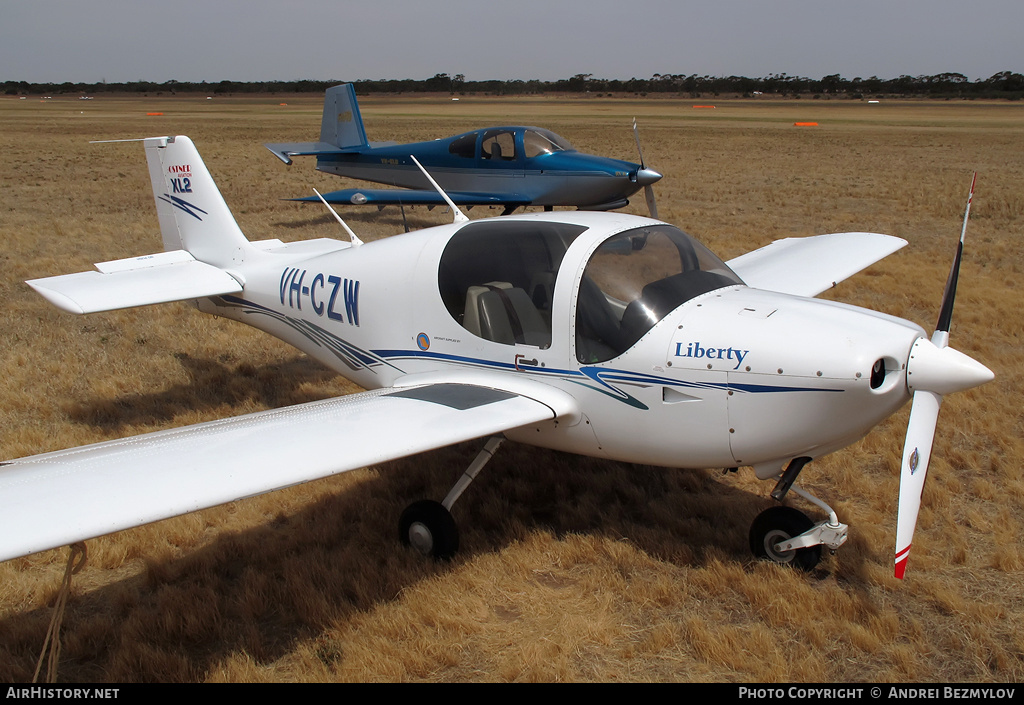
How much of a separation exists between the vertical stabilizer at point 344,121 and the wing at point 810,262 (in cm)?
1279

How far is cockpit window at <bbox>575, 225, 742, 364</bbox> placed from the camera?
388 centimetres

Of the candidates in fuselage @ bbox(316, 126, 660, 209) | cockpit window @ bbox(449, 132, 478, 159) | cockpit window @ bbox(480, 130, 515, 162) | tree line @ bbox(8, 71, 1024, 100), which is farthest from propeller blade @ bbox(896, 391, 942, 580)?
tree line @ bbox(8, 71, 1024, 100)

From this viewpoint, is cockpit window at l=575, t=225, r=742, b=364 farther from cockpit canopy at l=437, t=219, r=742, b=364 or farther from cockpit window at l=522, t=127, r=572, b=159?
cockpit window at l=522, t=127, r=572, b=159

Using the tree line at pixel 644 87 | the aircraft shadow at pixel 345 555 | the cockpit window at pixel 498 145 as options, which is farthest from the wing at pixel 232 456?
the tree line at pixel 644 87

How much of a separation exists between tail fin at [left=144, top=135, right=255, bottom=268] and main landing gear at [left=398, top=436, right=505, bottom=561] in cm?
321

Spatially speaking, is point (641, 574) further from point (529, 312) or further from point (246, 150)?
point (246, 150)

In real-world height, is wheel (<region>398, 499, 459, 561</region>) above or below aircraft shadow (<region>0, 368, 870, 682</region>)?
above

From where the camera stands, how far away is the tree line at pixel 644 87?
342 ft

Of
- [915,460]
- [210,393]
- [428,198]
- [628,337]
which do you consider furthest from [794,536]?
[428,198]

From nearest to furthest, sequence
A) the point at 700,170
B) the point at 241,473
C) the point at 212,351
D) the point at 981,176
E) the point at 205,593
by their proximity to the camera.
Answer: the point at 241,473 < the point at 205,593 < the point at 212,351 < the point at 981,176 < the point at 700,170

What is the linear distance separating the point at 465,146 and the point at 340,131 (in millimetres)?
4595
